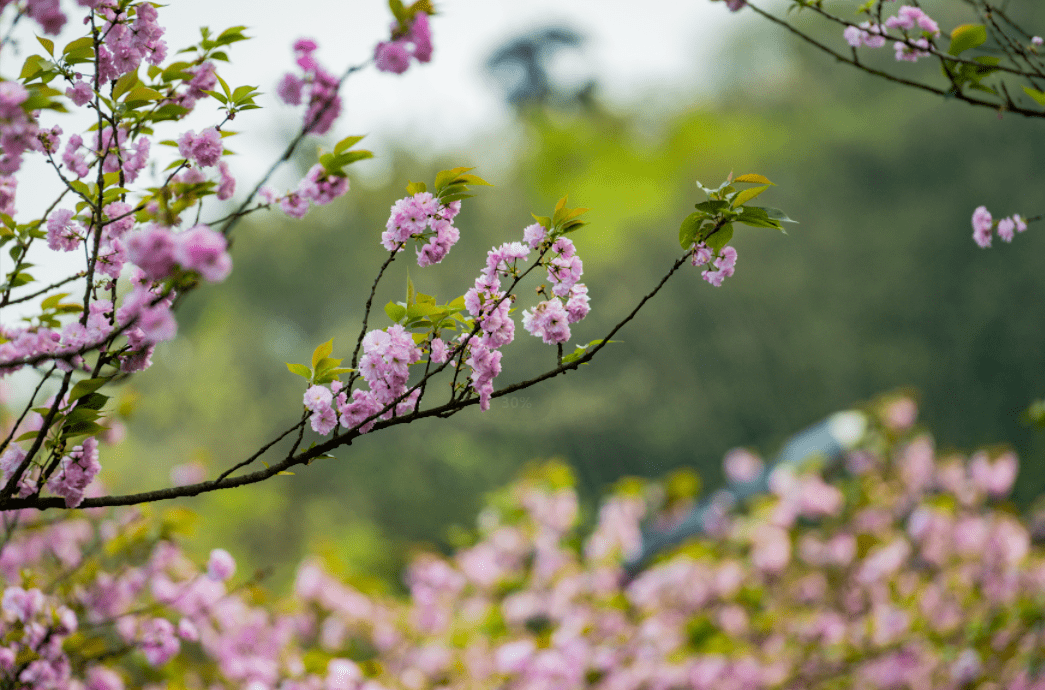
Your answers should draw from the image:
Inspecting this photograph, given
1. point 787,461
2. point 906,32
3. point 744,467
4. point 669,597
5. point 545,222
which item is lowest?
point 669,597

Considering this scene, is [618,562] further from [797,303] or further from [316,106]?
[797,303]

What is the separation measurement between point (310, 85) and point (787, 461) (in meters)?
5.72

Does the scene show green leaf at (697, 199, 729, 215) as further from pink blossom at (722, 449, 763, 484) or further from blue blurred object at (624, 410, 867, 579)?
pink blossom at (722, 449, 763, 484)

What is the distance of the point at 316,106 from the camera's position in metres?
1.56

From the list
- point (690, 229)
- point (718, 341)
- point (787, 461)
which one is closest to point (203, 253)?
point (690, 229)

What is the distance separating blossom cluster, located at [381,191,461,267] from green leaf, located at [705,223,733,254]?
50cm

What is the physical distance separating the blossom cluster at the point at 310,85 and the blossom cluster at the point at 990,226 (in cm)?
169

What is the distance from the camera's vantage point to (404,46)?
54.4 inches

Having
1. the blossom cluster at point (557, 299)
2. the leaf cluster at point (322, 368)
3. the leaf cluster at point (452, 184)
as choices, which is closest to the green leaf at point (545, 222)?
the blossom cluster at point (557, 299)

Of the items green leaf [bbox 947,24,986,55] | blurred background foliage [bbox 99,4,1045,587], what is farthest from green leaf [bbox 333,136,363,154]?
blurred background foliage [bbox 99,4,1045,587]

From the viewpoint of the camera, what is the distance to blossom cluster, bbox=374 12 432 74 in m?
1.36

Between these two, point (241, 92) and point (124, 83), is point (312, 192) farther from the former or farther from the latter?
point (124, 83)

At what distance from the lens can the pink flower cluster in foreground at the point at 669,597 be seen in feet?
10.7

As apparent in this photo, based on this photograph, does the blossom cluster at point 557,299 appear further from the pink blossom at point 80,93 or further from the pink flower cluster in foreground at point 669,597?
the pink flower cluster in foreground at point 669,597
